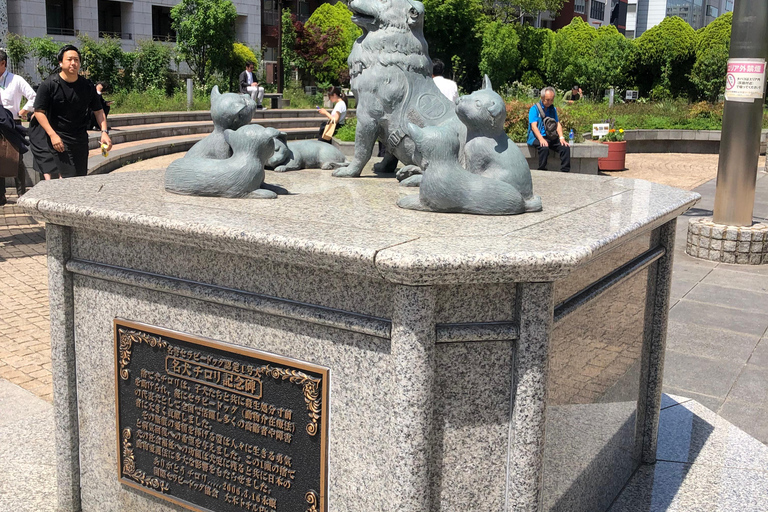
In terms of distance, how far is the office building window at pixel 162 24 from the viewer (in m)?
40.2

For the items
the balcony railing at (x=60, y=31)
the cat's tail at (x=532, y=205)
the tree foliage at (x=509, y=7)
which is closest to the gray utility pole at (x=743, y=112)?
the cat's tail at (x=532, y=205)

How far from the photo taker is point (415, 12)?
4.22m

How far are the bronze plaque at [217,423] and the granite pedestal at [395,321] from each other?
6 cm

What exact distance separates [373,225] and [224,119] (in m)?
1.23

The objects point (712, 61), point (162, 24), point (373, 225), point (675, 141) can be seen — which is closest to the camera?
point (373, 225)

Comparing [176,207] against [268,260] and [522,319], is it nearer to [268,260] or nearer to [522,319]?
[268,260]

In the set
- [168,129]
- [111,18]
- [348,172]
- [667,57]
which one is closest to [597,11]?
[667,57]

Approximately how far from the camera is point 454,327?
7.89 feet

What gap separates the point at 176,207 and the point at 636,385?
2.29 m

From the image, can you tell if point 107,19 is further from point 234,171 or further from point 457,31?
point 234,171

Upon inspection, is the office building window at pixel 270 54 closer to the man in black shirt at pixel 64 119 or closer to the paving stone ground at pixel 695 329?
the paving stone ground at pixel 695 329

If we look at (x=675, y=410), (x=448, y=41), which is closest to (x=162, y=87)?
(x=448, y=41)

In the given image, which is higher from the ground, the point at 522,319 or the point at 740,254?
the point at 522,319

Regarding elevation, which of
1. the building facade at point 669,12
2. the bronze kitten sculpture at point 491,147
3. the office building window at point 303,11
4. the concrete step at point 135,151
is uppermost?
the building facade at point 669,12
